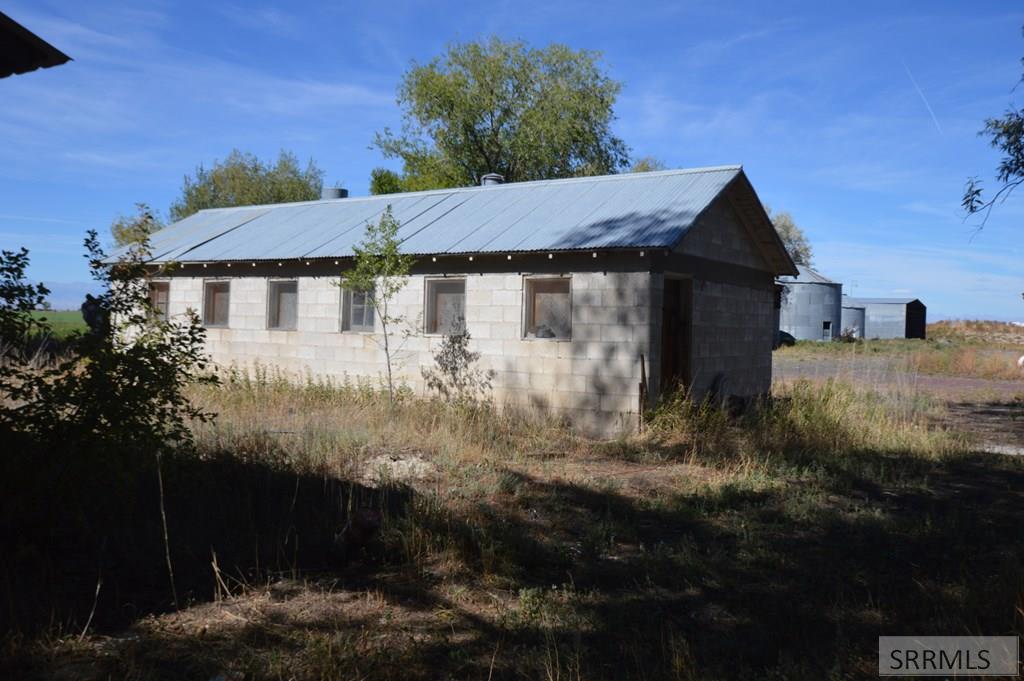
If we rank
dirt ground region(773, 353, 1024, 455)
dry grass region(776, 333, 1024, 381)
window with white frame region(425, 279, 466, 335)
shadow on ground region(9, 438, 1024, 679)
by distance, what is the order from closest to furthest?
shadow on ground region(9, 438, 1024, 679)
dirt ground region(773, 353, 1024, 455)
window with white frame region(425, 279, 466, 335)
dry grass region(776, 333, 1024, 381)

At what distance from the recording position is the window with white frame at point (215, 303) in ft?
58.1

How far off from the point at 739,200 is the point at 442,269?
18.7ft

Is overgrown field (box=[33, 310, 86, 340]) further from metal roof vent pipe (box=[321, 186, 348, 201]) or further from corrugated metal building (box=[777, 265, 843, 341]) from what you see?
corrugated metal building (box=[777, 265, 843, 341])

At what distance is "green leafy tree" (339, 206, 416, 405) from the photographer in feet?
44.5

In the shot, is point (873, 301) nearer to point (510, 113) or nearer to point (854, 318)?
point (854, 318)

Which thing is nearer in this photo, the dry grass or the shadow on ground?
the shadow on ground

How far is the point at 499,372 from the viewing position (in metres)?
13.6

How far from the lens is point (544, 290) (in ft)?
44.4

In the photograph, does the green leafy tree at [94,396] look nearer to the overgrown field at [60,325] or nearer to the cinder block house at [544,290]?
the overgrown field at [60,325]

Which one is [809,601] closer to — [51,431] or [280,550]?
[280,550]

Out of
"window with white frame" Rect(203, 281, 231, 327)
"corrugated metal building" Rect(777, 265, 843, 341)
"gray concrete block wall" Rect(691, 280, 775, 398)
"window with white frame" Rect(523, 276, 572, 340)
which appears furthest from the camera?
"corrugated metal building" Rect(777, 265, 843, 341)

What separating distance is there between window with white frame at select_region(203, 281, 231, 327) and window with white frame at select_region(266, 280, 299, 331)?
1.53 metres

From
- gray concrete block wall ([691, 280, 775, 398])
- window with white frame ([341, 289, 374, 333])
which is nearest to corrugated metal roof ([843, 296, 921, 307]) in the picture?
gray concrete block wall ([691, 280, 775, 398])

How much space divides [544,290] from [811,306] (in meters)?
33.5
